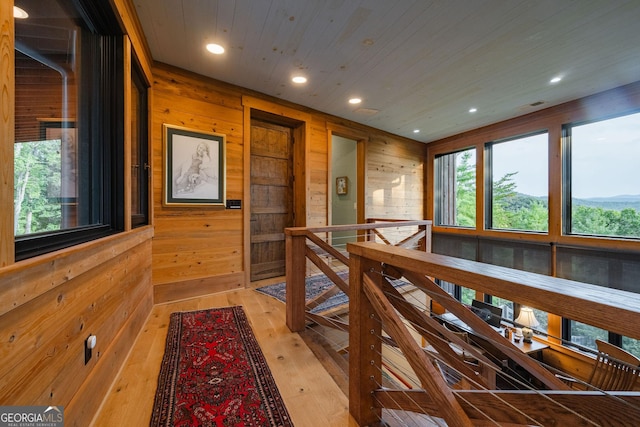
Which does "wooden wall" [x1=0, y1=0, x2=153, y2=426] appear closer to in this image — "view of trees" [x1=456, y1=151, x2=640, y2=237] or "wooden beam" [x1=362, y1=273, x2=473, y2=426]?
"wooden beam" [x1=362, y1=273, x2=473, y2=426]

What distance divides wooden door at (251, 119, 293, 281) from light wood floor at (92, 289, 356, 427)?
4.17ft

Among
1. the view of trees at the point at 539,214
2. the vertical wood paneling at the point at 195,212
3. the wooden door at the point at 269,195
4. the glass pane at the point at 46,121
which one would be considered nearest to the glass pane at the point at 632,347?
the view of trees at the point at 539,214

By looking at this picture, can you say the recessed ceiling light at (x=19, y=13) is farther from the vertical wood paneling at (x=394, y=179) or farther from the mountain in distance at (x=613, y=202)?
the mountain in distance at (x=613, y=202)

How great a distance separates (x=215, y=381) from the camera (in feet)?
4.99

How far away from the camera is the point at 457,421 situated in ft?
2.65

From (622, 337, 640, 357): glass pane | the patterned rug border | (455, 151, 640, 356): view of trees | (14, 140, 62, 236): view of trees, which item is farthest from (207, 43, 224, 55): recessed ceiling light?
(622, 337, 640, 357): glass pane

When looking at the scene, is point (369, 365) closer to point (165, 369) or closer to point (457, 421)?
point (457, 421)

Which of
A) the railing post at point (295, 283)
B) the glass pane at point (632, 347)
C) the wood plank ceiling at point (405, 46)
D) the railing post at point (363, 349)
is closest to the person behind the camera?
the railing post at point (363, 349)

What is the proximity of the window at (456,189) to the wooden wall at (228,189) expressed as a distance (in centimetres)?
325

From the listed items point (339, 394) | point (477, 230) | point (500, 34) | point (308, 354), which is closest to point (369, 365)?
point (339, 394)

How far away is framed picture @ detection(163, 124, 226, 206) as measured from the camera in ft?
8.73

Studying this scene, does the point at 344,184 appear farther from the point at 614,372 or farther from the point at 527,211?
the point at 614,372

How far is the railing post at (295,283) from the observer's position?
6.97 ft

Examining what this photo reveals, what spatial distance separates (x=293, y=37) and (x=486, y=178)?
4.61m
